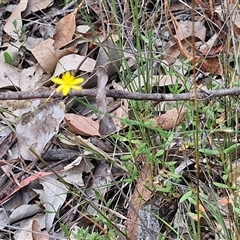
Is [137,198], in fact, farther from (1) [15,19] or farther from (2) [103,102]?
(1) [15,19]

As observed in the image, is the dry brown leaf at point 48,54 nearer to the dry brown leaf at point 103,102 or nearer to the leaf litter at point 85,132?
the leaf litter at point 85,132

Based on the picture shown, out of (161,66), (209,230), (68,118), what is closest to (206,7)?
(161,66)

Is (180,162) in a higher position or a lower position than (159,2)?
lower

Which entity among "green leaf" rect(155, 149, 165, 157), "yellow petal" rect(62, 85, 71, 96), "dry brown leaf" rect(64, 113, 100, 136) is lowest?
"dry brown leaf" rect(64, 113, 100, 136)

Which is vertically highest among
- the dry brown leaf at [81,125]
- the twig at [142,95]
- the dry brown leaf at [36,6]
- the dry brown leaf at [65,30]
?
the twig at [142,95]

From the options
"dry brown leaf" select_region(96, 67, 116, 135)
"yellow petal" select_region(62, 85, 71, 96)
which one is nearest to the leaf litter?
"dry brown leaf" select_region(96, 67, 116, 135)

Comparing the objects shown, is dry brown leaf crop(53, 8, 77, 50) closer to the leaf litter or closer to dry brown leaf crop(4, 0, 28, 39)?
the leaf litter

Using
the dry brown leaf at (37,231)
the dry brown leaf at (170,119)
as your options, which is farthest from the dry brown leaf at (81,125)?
the dry brown leaf at (37,231)

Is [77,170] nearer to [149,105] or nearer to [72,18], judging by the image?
[149,105]
